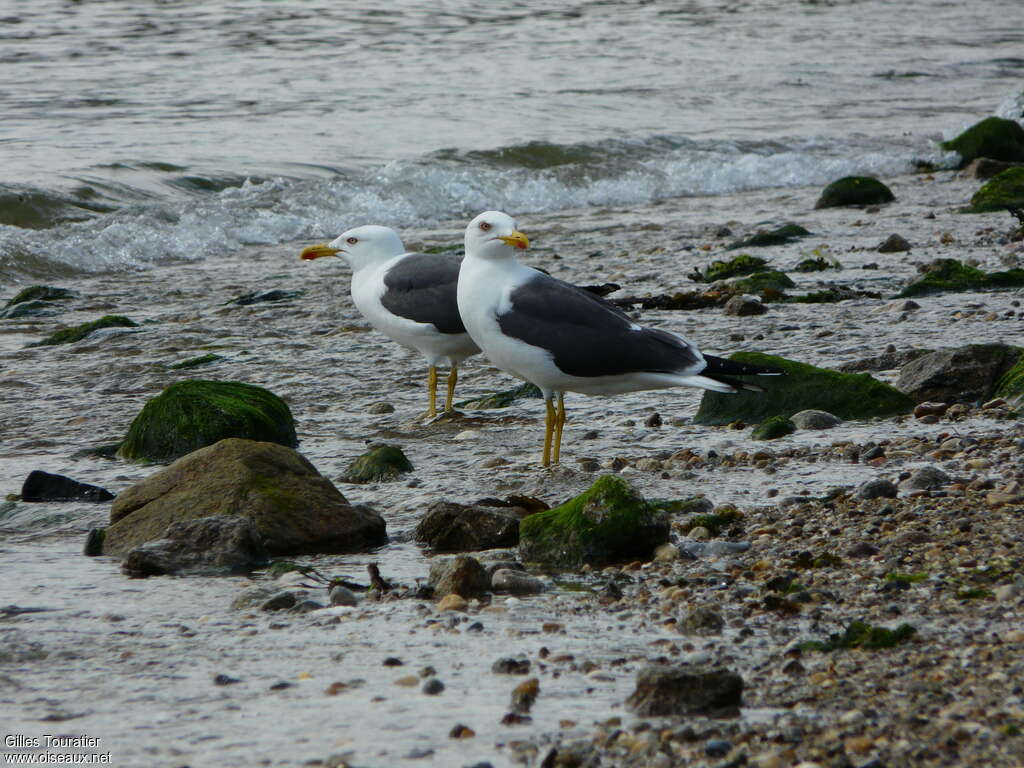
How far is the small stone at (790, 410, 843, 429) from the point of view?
19.5 ft

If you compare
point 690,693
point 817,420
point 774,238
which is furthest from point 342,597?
point 774,238

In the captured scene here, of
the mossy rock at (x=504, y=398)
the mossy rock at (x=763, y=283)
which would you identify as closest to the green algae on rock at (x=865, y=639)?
the mossy rock at (x=504, y=398)

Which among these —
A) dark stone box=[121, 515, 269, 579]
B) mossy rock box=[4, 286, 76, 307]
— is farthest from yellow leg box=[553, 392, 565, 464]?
mossy rock box=[4, 286, 76, 307]

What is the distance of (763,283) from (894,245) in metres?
1.65

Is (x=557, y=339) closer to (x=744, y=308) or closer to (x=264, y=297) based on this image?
(x=744, y=308)

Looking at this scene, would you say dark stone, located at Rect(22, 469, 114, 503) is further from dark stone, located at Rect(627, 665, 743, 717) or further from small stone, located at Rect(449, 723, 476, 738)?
dark stone, located at Rect(627, 665, 743, 717)

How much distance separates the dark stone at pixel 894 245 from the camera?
1005 centimetres

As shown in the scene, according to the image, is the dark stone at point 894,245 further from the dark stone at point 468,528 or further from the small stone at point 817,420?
the dark stone at point 468,528

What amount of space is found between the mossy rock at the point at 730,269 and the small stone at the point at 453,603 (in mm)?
5783

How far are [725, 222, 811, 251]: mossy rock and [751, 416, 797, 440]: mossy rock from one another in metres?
4.95

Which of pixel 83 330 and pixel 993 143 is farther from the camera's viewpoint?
pixel 993 143

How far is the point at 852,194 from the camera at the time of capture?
12.8m

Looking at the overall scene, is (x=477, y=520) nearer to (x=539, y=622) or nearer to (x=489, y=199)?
(x=539, y=622)

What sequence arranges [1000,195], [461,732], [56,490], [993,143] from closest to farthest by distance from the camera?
[461,732] → [56,490] → [1000,195] → [993,143]
